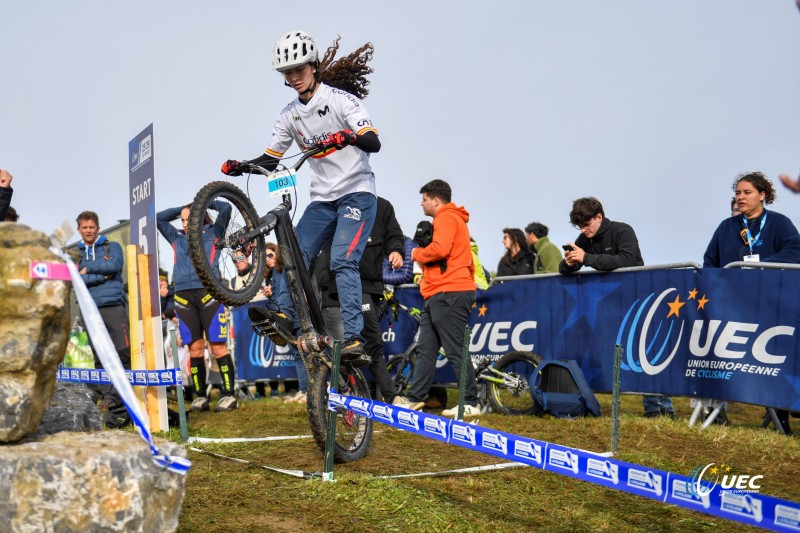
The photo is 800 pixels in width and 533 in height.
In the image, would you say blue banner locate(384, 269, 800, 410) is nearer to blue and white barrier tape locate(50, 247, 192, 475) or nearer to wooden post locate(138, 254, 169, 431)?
wooden post locate(138, 254, 169, 431)

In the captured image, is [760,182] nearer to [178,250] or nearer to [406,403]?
[406,403]

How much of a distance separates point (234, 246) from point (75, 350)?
8.93m

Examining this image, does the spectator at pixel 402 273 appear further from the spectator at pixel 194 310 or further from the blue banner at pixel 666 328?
the spectator at pixel 194 310

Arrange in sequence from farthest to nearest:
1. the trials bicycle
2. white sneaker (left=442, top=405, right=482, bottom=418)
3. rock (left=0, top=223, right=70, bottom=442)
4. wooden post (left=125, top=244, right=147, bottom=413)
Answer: white sneaker (left=442, top=405, right=482, bottom=418), wooden post (left=125, top=244, right=147, bottom=413), the trials bicycle, rock (left=0, top=223, right=70, bottom=442)

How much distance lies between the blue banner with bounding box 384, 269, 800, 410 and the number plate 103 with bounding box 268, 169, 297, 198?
13.9 feet

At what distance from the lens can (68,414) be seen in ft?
12.4

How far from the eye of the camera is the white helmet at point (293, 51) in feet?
18.5

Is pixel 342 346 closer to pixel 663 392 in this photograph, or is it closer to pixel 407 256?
pixel 663 392

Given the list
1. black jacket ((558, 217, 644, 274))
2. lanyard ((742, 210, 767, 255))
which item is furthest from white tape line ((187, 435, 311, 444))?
lanyard ((742, 210, 767, 255))

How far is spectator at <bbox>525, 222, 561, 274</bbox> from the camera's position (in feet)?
36.7

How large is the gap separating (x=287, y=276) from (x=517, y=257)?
6097mm

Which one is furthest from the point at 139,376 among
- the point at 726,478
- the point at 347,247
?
the point at 726,478

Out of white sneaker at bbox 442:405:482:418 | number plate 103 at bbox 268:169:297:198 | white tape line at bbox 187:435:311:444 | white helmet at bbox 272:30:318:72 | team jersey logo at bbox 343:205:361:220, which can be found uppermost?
white helmet at bbox 272:30:318:72

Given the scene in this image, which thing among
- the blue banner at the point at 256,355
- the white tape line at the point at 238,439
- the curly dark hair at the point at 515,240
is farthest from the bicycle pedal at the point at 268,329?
the blue banner at the point at 256,355
